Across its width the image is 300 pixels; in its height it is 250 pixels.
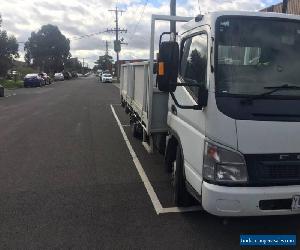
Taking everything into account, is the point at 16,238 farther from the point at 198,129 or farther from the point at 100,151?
the point at 100,151

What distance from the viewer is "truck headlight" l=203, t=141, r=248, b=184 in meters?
4.68

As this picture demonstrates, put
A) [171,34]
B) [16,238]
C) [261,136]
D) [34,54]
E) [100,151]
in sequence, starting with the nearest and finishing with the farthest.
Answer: [261,136], [16,238], [171,34], [100,151], [34,54]

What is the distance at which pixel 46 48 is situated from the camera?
97.5 meters

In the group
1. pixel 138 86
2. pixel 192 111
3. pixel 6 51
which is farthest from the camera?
pixel 6 51

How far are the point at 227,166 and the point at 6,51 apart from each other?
159 feet

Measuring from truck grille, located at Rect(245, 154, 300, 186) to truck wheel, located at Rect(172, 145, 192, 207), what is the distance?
4.71 ft

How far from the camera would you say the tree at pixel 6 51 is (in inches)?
1930

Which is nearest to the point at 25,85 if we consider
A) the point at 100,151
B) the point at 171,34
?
the point at 100,151

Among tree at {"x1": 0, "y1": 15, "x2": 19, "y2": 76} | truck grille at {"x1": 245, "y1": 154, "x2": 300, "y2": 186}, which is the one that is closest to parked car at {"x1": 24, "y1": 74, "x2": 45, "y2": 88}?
tree at {"x1": 0, "y1": 15, "x2": 19, "y2": 76}

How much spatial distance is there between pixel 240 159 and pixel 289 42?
4.97ft

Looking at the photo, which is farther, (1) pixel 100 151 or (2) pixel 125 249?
(1) pixel 100 151

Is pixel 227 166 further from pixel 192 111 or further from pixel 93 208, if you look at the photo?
pixel 93 208

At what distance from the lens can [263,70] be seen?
16.8ft

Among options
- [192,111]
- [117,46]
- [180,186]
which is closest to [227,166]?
[192,111]
